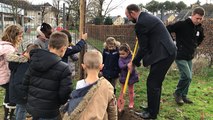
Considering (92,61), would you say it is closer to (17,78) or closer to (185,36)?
(17,78)

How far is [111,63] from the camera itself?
5445 millimetres

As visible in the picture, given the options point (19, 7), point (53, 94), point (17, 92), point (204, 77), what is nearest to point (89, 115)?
point (53, 94)

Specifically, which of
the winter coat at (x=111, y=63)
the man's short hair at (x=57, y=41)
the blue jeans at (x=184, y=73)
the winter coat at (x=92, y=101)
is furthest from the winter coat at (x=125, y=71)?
the winter coat at (x=92, y=101)

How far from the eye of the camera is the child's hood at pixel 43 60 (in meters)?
3.27

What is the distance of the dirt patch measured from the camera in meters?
5.11

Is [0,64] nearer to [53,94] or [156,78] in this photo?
[53,94]

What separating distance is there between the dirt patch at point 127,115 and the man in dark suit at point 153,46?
1.37 ft

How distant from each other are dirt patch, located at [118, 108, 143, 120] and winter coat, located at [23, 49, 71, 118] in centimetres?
200

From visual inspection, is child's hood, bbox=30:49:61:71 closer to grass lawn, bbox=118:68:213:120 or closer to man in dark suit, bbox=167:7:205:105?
grass lawn, bbox=118:68:213:120

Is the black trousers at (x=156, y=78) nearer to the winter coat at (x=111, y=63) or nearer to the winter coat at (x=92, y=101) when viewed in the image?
the winter coat at (x=111, y=63)

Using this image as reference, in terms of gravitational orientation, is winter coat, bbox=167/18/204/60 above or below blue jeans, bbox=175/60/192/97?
above

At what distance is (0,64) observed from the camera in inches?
185

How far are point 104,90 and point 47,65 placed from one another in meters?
0.80

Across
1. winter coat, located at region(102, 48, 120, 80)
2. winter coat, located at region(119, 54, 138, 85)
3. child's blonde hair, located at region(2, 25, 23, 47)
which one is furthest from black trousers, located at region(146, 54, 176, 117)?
child's blonde hair, located at region(2, 25, 23, 47)
